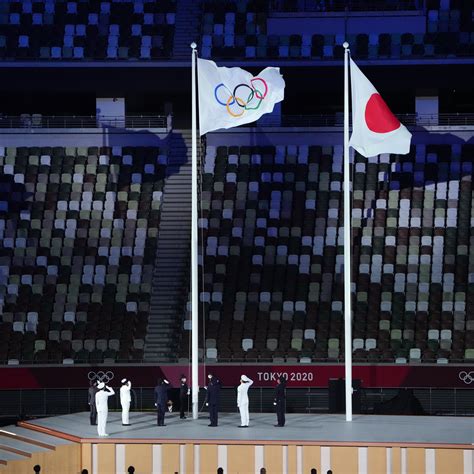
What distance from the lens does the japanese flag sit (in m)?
41.9

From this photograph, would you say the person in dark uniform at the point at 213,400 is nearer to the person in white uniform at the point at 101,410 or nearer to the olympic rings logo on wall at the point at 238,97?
the person in white uniform at the point at 101,410

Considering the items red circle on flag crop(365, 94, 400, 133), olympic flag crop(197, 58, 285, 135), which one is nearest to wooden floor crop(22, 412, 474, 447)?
red circle on flag crop(365, 94, 400, 133)

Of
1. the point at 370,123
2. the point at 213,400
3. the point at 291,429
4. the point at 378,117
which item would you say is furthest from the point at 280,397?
the point at 378,117

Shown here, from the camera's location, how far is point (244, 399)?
3956 centimetres

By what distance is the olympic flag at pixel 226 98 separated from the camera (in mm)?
42375

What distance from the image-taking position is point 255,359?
4950cm

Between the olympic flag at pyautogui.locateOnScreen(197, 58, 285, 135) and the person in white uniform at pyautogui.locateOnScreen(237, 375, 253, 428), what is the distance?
687 centimetres

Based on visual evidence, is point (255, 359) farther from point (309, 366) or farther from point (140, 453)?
point (140, 453)

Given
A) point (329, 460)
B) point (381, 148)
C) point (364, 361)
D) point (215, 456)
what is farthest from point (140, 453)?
point (364, 361)

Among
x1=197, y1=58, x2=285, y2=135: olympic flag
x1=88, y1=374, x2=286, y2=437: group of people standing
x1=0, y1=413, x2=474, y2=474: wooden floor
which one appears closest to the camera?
x1=0, y1=413, x2=474, y2=474: wooden floor

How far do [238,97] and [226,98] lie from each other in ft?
1.01

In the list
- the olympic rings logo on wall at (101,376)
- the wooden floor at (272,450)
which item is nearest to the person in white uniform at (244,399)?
the wooden floor at (272,450)

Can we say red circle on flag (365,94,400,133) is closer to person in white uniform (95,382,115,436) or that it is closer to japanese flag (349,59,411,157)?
japanese flag (349,59,411,157)

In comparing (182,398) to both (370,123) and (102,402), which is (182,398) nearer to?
(102,402)
